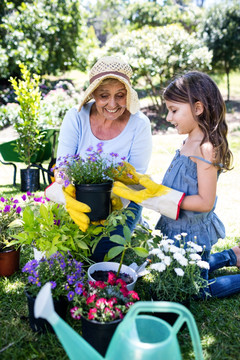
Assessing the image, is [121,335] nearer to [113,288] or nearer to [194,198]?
[113,288]

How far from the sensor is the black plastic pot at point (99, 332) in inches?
50.8

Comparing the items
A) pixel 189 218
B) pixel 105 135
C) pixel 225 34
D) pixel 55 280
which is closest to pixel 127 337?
pixel 55 280

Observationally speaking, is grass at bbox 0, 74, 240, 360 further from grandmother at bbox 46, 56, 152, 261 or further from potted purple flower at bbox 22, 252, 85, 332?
grandmother at bbox 46, 56, 152, 261

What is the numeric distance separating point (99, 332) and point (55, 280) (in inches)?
13.4

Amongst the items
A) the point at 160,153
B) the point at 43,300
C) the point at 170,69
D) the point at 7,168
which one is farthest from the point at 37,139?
the point at 170,69

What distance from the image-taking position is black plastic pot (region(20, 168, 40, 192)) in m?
4.14

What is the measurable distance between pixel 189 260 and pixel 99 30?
93.6 feet

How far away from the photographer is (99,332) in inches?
51.5

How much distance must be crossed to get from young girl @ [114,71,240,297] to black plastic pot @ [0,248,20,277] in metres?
0.89

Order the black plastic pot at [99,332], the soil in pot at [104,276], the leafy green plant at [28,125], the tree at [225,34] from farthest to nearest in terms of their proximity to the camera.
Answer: the tree at [225,34], the leafy green plant at [28,125], the soil in pot at [104,276], the black plastic pot at [99,332]

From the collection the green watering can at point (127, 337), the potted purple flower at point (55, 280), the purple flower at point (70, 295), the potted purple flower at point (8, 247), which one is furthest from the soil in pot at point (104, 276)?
the green watering can at point (127, 337)

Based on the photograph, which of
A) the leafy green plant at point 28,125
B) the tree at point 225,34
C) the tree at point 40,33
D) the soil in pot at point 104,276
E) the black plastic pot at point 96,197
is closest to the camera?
the black plastic pot at point 96,197

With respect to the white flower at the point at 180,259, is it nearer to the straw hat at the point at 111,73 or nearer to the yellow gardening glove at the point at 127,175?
the yellow gardening glove at the point at 127,175

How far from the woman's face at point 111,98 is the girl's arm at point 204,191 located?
2.18 feet
